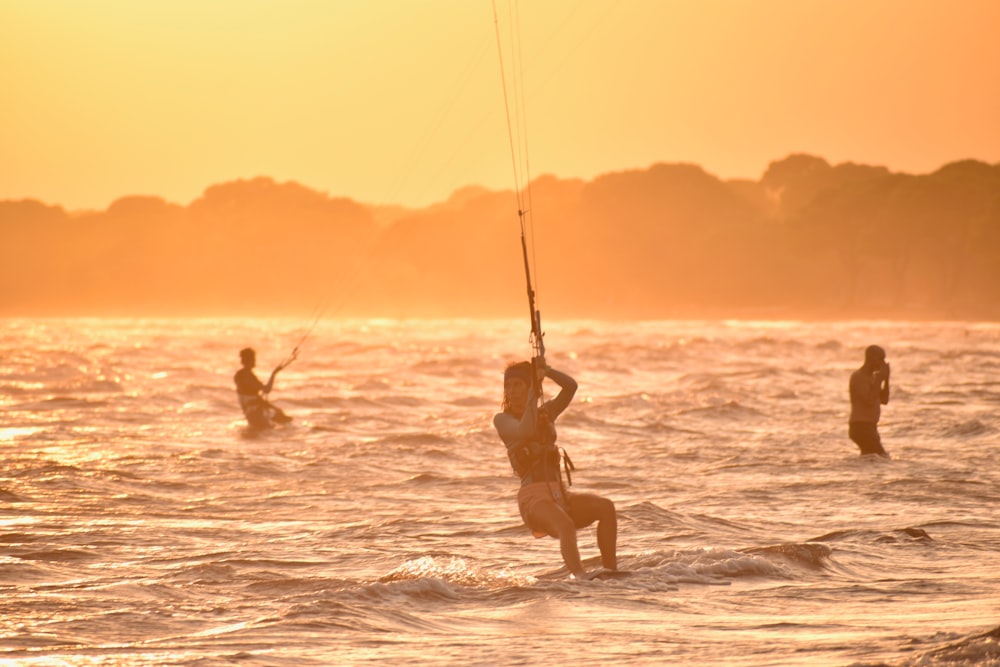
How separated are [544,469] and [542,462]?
0.19ft

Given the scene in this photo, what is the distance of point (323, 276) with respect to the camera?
197250 millimetres

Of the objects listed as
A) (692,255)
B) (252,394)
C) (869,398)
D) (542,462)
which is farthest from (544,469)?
(692,255)

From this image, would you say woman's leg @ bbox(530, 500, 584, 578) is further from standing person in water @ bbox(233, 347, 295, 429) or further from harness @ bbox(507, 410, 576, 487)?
standing person in water @ bbox(233, 347, 295, 429)

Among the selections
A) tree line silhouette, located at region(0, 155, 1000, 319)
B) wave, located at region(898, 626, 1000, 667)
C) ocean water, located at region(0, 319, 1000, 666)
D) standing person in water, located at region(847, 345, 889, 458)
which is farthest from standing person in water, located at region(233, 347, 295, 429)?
tree line silhouette, located at region(0, 155, 1000, 319)

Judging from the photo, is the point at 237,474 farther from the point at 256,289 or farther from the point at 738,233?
the point at 256,289

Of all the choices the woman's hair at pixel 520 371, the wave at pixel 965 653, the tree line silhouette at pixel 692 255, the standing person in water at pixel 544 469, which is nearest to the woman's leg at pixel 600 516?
the standing person in water at pixel 544 469

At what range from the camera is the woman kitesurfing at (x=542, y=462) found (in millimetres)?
9117

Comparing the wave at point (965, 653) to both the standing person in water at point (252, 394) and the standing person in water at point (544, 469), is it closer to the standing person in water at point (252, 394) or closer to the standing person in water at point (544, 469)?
the standing person in water at point (544, 469)

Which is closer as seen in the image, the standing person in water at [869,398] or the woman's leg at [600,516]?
the woman's leg at [600,516]

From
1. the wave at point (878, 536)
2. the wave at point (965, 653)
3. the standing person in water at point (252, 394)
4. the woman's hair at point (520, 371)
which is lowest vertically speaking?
the wave at point (878, 536)

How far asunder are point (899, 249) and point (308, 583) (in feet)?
369

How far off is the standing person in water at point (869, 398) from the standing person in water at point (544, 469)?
25.6ft

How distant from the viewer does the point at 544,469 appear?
9.41 metres

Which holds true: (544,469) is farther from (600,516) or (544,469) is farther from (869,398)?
(869,398)
